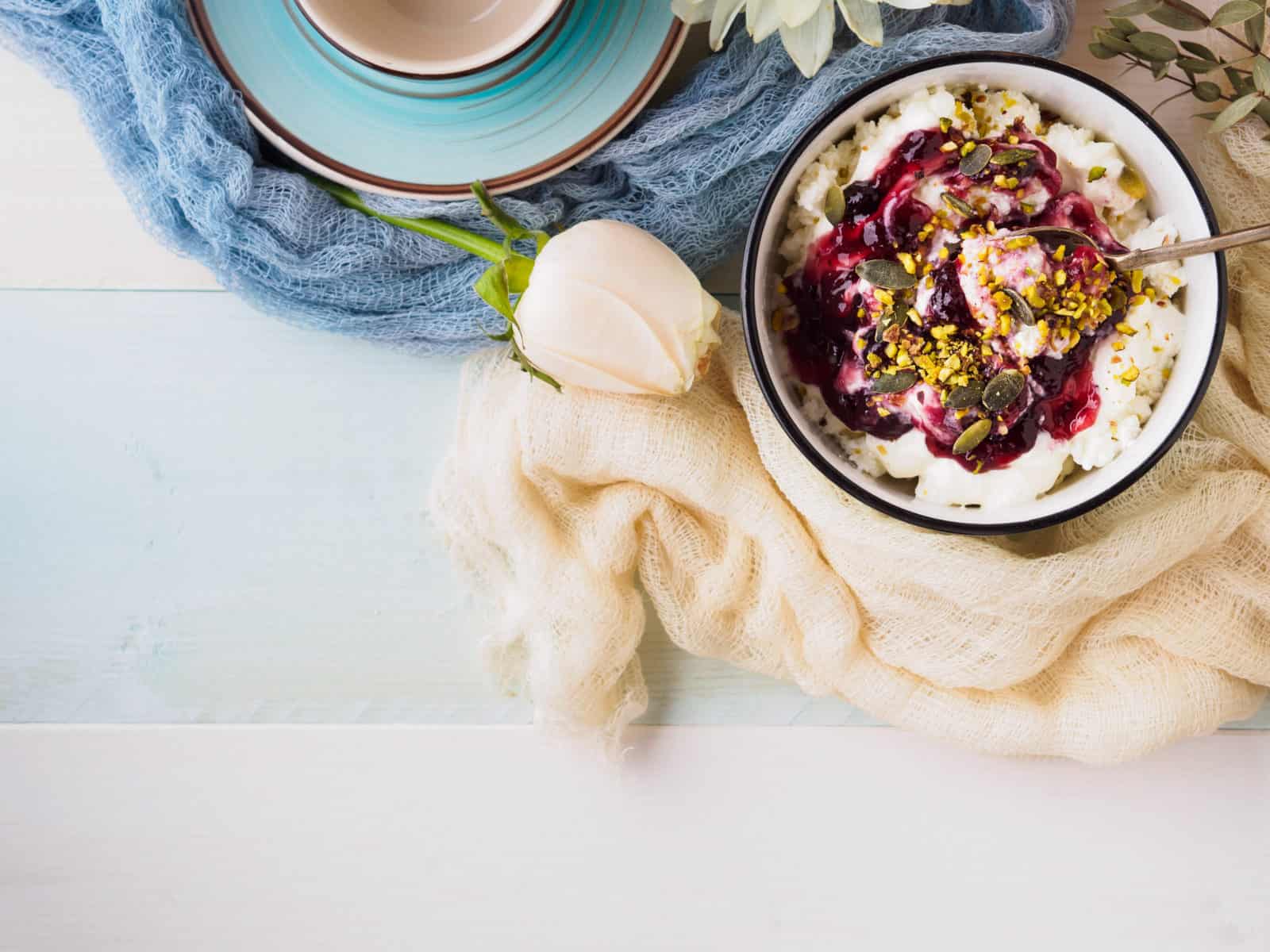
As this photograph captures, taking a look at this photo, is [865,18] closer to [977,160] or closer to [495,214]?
[977,160]

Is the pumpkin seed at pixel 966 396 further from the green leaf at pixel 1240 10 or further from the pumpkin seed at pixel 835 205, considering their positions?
the green leaf at pixel 1240 10

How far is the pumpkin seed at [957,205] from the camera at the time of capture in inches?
32.1

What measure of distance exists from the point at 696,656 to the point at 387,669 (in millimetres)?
312

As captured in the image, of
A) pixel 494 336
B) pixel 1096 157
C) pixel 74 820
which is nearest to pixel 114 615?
pixel 74 820

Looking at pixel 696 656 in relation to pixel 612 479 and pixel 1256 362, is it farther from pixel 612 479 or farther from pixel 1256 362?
pixel 1256 362

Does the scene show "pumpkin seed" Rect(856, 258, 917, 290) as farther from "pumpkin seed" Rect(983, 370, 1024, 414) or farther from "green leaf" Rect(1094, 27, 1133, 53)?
"green leaf" Rect(1094, 27, 1133, 53)

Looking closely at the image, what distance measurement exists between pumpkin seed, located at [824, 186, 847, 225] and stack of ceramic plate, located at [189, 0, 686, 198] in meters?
0.19

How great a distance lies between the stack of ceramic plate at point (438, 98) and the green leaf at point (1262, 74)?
46cm

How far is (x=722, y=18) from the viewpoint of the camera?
0.84m

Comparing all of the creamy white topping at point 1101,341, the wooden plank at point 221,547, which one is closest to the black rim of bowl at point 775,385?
the creamy white topping at point 1101,341

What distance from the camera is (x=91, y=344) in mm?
1079

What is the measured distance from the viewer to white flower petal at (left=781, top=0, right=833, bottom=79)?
823 millimetres

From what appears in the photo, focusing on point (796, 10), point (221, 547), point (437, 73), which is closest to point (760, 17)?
point (796, 10)

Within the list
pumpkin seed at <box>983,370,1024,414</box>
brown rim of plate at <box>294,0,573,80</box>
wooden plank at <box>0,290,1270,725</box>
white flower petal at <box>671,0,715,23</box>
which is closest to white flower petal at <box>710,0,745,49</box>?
white flower petal at <box>671,0,715,23</box>
